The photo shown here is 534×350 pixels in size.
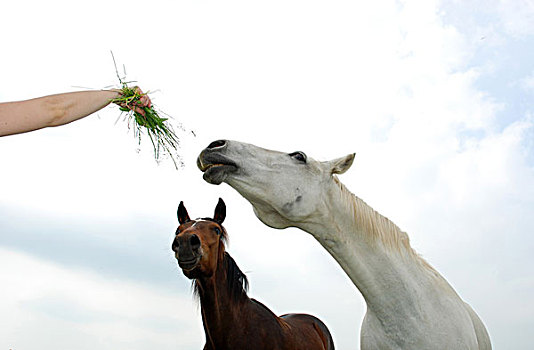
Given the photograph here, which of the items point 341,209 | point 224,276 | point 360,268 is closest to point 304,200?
point 341,209

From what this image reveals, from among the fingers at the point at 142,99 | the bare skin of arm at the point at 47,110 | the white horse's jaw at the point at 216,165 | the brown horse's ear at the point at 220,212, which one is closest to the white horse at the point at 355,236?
the white horse's jaw at the point at 216,165

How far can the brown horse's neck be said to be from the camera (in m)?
4.19

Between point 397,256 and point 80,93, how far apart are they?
8.13 feet

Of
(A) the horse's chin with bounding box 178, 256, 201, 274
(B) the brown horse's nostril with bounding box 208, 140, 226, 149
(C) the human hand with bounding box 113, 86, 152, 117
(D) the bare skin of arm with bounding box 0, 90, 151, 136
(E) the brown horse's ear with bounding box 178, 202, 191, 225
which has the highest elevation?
(E) the brown horse's ear with bounding box 178, 202, 191, 225

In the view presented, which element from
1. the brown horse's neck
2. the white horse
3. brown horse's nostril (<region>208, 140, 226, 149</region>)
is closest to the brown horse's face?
the brown horse's neck

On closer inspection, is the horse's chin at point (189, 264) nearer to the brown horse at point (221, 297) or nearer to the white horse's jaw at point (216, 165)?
the brown horse at point (221, 297)

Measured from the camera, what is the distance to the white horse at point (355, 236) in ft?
10.5

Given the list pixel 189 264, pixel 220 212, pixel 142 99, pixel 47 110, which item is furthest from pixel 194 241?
pixel 47 110

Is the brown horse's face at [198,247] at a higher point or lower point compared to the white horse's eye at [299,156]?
lower

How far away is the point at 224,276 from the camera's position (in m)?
4.40

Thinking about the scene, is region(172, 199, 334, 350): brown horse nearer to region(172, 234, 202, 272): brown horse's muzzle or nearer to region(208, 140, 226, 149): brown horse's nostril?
region(172, 234, 202, 272): brown horse's muzzle

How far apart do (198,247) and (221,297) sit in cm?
66

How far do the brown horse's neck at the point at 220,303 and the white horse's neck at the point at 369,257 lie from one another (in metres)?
1.30

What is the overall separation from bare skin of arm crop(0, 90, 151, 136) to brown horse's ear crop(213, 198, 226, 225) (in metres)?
2.51
